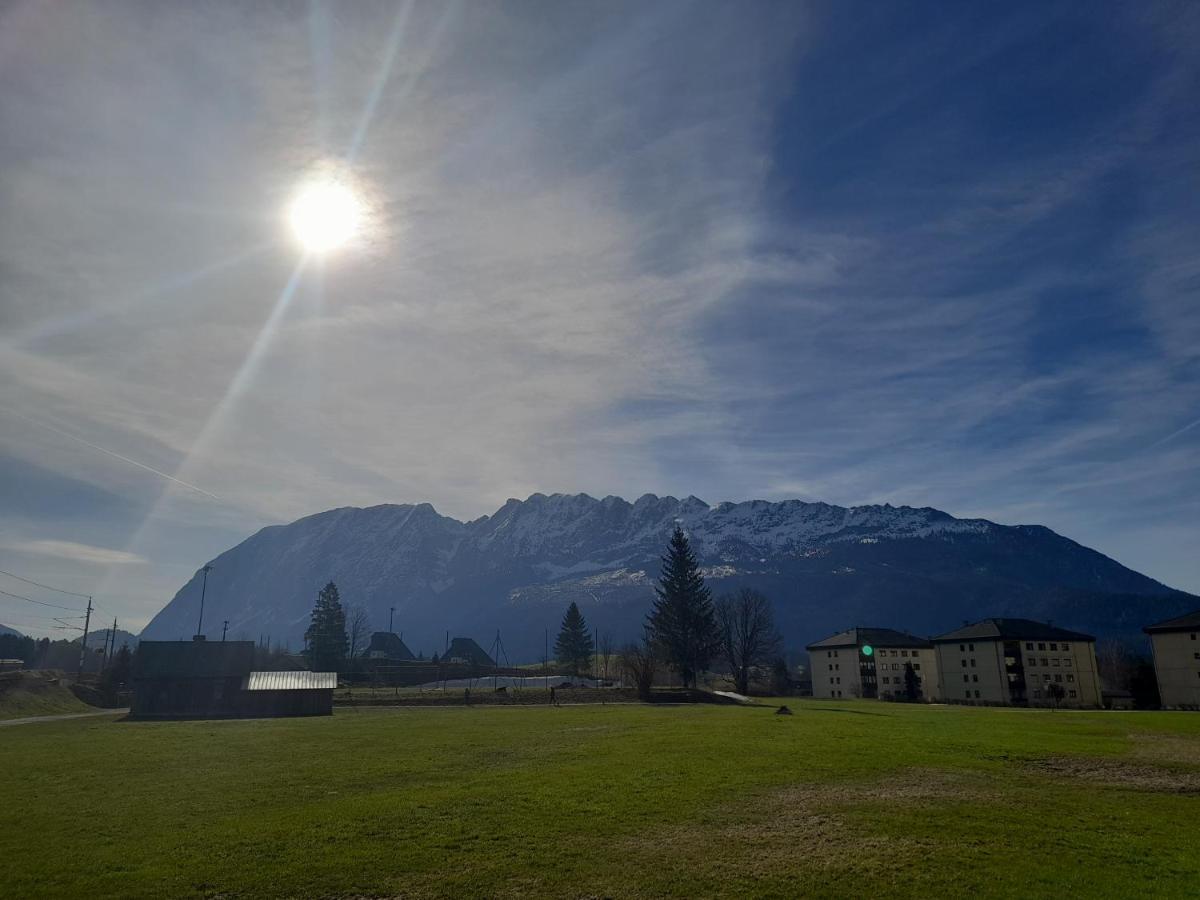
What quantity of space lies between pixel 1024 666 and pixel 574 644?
85.4m

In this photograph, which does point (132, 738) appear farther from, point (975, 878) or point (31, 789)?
point (975, 878)

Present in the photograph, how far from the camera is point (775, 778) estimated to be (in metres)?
26.2

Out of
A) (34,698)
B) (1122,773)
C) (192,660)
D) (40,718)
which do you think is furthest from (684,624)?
(1122,773)

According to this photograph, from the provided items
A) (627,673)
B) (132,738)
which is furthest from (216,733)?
(627,673)

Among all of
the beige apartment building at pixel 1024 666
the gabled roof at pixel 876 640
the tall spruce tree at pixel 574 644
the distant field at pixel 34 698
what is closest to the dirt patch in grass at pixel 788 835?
the distant field at pixel 34 698

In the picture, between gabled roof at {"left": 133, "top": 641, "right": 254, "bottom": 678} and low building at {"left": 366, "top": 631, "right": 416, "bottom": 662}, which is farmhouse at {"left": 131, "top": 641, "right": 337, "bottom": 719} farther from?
low building at {"left": 366, "top": 631, "right": 416, "bottom": 662}

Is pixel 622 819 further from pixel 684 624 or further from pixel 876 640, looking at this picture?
pixel 876 640

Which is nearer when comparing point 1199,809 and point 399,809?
point 1199,809

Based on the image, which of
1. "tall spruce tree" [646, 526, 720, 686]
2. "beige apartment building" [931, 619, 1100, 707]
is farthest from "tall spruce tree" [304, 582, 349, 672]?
"beige apartment building" [931, 619, 1100, 707]

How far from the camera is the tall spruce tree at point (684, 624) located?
357 feet

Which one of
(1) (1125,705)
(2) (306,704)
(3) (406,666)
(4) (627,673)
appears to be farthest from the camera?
(3) (406,666)

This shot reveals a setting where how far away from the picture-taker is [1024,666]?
101250 millimetres

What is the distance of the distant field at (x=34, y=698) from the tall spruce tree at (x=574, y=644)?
88649 mm

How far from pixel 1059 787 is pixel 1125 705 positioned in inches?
3575
